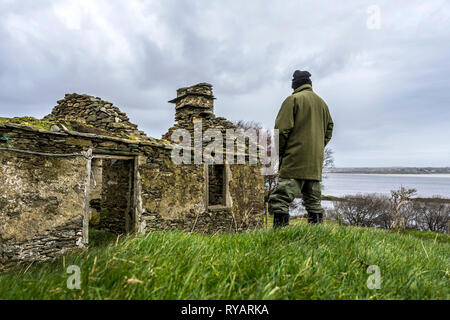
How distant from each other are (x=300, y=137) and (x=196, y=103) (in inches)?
291

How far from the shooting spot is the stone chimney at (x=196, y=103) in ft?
34.1

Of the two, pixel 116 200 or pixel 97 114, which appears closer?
pixel 116 200

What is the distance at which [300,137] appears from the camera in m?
3.62

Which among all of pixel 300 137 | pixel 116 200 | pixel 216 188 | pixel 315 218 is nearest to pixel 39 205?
pixel 116 200

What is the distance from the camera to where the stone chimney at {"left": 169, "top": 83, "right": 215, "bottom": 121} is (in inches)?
409

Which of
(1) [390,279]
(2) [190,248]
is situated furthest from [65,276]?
(1) [390,279]

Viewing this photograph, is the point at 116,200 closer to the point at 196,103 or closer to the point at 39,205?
the point at 39,205

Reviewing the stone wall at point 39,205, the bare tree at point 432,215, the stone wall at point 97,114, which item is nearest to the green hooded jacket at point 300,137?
the stone wall at point 39,205

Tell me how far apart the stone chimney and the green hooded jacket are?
22.8ft

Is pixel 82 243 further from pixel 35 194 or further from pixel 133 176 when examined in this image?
pixel 133 176

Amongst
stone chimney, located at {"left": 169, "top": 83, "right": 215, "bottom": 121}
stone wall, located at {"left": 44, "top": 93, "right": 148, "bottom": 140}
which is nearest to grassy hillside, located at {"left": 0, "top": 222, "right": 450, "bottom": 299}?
stone wall, located at {"left": 44, "top": 93, "right": 148, "bottom": 140}

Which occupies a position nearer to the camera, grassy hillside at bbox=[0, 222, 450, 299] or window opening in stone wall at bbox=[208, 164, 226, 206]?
grassy hillside at bbox=[0, 222, 450, 299]

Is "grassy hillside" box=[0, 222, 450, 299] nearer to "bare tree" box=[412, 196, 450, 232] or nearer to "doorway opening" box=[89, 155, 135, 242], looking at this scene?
"doorway opening" box=[89, 155, 135, 242]

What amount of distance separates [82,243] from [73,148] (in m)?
1.94
